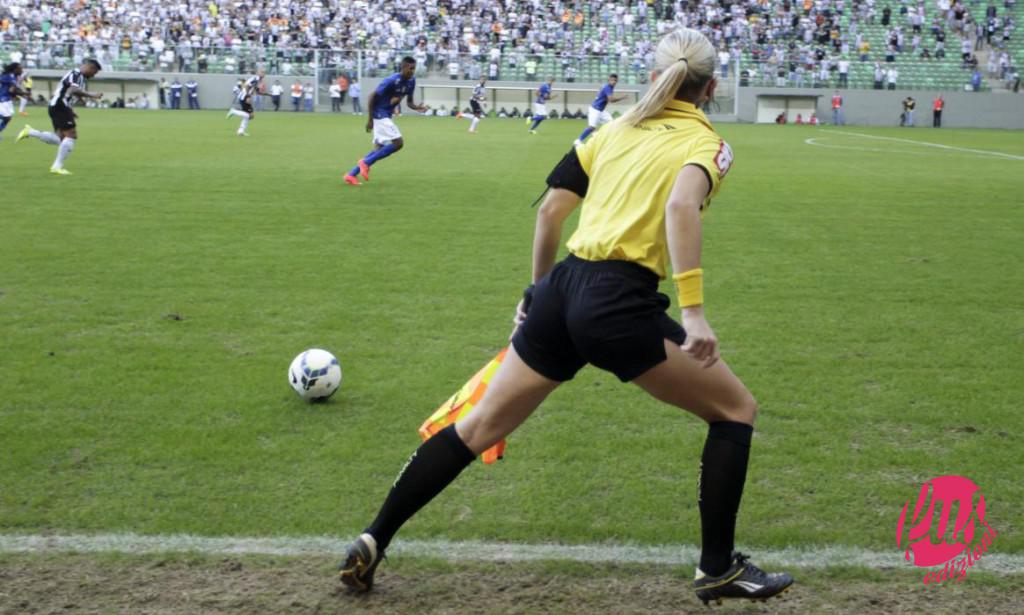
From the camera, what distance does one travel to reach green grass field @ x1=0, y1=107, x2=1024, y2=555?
177 inches

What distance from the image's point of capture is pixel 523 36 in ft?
180

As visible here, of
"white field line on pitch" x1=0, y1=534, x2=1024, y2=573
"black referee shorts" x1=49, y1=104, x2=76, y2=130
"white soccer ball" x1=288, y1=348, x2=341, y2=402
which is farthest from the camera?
"black referee shorts" x1=49, y1=104, x2=76, y2=130

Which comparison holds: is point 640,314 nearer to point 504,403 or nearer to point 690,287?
point 690,287

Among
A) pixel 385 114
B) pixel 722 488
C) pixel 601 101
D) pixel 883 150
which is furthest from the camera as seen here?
pixel 601 101

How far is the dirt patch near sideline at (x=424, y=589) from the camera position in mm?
3596

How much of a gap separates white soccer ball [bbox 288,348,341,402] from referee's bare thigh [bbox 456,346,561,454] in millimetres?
2388

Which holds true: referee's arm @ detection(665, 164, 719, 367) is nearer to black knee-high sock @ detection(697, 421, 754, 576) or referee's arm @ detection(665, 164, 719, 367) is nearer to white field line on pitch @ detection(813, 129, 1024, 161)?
black knee-high sock @ detection(697, 421, 754, 576)

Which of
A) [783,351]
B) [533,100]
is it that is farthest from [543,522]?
[533,100]

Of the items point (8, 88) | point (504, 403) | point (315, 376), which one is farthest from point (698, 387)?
point (8, 88)

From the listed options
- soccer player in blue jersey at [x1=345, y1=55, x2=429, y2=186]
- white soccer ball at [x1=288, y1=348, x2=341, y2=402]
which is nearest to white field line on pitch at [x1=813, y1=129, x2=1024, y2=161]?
soccer player in blue jersey at [x1=345, y1=55, x2=429, y2=186]

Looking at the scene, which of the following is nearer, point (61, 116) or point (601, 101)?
point (61, 116)

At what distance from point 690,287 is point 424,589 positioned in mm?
1507

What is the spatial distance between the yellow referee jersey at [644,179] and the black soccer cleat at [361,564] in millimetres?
1291

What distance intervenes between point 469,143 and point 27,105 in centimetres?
2842
